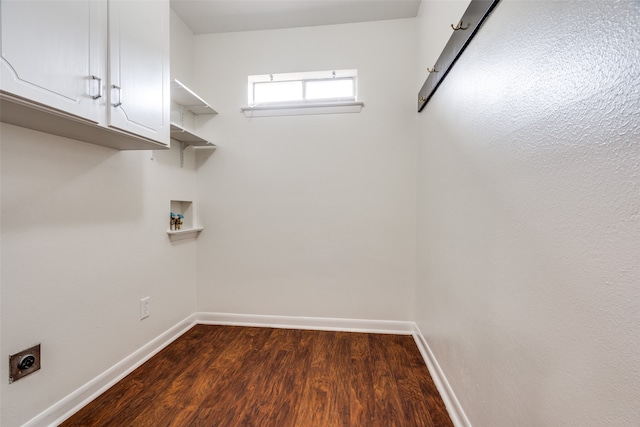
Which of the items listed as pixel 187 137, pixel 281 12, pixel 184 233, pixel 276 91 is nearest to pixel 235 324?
pixel 184 233

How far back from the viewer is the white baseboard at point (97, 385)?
1.17m

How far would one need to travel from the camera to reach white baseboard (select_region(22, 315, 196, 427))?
117 centimetres

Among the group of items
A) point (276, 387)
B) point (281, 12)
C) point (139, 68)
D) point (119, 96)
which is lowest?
point (276, 387)

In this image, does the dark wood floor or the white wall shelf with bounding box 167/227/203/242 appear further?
the white wall shelf with bounding box 167/227/203/242

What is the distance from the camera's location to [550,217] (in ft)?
2.04

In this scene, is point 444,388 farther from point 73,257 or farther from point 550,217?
point 73,257

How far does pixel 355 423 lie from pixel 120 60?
207 cm

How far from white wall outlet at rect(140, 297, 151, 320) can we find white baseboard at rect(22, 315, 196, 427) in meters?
0.21

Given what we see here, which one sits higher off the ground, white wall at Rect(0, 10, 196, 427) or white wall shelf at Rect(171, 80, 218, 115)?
white wall shelf at Rect(171, 80, 218, 115)

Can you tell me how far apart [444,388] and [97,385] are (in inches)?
76.2

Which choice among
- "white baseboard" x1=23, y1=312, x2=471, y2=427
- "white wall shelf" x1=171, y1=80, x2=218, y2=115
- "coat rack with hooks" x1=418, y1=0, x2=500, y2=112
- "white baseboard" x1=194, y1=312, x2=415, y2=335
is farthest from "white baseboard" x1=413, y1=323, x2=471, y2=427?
"white wall shelf" x1=171, y1=80, x2=218, y2=115

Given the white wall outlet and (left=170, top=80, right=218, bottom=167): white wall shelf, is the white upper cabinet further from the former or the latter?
the white wall outlet

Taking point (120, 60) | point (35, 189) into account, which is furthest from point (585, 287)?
point (35, 189)

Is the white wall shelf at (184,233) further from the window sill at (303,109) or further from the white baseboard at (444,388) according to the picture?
the white baseboard at (444,388)
